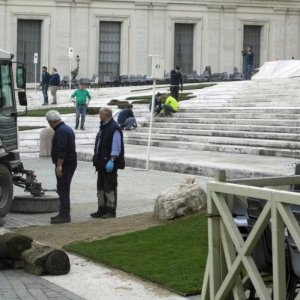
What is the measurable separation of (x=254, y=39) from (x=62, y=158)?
4823 cm

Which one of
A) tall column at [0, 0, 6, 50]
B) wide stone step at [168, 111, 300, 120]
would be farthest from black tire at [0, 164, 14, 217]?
tall column at [0, 0, 6, 50]

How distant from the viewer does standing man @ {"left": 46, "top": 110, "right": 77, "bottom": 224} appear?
1281cm

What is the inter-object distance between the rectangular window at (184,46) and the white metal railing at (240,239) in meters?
51.9

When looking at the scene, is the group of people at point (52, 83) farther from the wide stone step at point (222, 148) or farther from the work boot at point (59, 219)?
the work boot at point (59, 219)

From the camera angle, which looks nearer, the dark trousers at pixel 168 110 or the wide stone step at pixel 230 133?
the wide stone step at pixel 230 133

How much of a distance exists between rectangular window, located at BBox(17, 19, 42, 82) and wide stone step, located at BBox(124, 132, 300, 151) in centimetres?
2722

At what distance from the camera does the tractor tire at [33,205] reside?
14102 millimetres

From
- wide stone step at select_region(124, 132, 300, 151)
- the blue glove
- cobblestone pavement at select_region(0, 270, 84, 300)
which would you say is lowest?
cobblestone pavement at select_region(0, 270, 84, 300)

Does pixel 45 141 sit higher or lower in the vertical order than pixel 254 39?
lower

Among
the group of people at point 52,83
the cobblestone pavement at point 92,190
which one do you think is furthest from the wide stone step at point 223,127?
the group of people at point 52,83

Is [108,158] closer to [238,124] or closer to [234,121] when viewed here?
[238,124]

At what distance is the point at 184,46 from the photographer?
58125 millimetres

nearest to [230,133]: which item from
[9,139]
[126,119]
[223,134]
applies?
[223,134]

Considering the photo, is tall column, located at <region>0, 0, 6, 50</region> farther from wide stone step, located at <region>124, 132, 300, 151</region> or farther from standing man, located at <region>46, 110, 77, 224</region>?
standing man, located at <region>46, 110, 77, 224</region>
